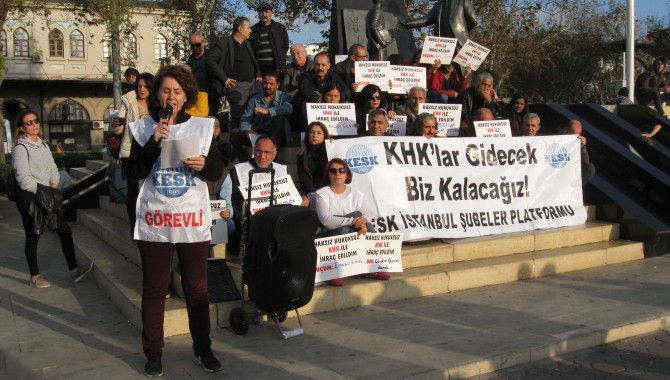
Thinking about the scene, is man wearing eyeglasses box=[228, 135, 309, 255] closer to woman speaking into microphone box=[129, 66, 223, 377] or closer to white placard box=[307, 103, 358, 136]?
woman speaking into microphone box=[129, 66, 223, 377]

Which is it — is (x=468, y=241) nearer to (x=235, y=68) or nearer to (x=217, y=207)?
(x=217, y=207)

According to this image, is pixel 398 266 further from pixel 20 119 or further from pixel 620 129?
pixel 620 129

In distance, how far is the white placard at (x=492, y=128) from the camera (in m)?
9.20

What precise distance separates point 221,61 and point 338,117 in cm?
266

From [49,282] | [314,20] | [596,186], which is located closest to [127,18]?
[314,20]

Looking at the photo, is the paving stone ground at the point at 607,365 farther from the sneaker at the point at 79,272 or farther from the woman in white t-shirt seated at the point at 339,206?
the sneaker at the point at 79,272

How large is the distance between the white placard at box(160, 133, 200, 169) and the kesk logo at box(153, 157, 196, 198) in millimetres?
102

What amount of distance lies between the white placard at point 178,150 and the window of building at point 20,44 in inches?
1848

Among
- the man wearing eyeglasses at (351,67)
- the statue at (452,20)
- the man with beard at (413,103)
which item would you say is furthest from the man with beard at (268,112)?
the statue at (452,20)

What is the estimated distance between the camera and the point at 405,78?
10.5m

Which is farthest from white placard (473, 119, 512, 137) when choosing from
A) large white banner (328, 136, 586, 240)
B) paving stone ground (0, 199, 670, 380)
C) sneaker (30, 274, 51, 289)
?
sneaker (30, 274, 51, 289)

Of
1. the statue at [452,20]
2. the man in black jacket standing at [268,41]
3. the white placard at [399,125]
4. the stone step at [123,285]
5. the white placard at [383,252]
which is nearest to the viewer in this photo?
the stone step at [123,285]

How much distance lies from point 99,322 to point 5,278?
2.52 m

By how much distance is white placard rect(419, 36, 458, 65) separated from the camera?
11188mm
